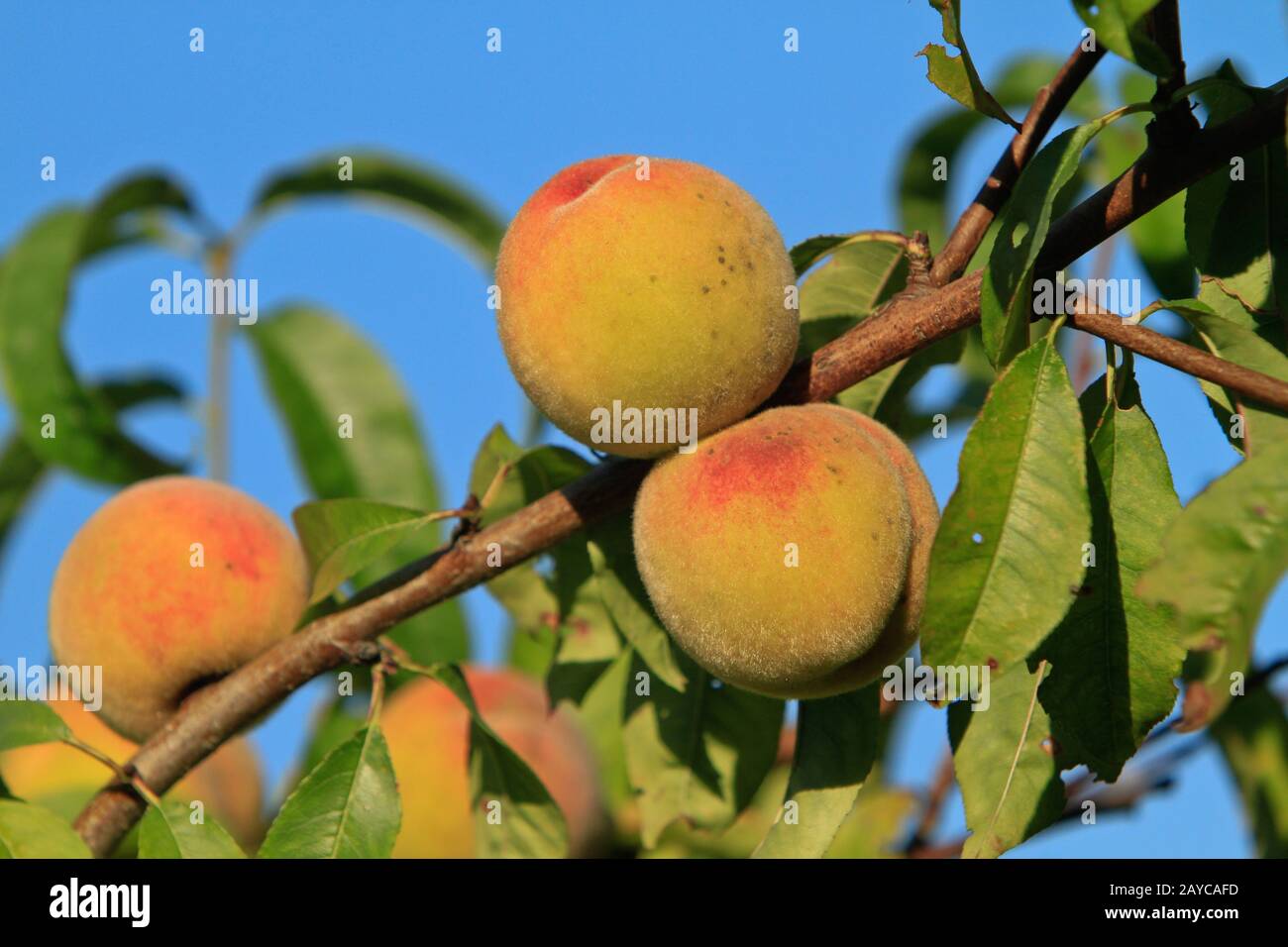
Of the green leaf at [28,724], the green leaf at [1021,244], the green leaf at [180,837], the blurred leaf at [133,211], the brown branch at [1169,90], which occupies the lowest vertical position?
the green leaf at [180,837]

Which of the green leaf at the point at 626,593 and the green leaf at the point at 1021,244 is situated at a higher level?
the green leaf at the point at 1021,244

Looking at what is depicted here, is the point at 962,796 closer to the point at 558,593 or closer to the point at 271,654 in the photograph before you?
the point at 558,593

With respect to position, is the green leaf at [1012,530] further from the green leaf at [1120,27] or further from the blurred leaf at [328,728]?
the blurred leaf at [328,728]

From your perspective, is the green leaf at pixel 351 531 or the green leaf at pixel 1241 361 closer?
the green leaf at pixel 1241 361

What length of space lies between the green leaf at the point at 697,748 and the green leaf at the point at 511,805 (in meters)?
0.13

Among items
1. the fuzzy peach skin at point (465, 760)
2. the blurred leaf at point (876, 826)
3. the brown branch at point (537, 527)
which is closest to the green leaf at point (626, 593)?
the brown branch at point (537, 527)

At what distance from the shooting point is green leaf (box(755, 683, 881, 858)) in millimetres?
1709

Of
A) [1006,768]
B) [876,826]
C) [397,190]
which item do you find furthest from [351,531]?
[397,190]

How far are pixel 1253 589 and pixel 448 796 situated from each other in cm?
221

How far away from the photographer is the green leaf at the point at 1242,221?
150cm

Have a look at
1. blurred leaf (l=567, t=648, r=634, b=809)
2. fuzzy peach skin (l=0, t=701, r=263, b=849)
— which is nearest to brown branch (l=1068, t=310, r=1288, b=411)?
blurred leaf (l=567, t=648, r=634, b=809)

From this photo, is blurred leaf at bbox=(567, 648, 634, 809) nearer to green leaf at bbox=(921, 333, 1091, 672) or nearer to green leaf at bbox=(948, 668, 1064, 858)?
green leaf at bbox=(948, 668, 1064, 858)
